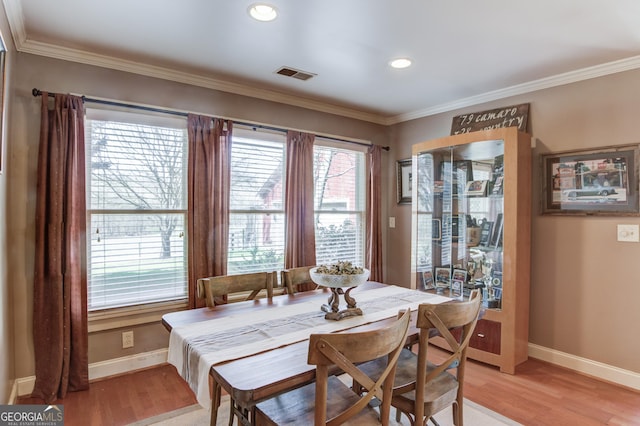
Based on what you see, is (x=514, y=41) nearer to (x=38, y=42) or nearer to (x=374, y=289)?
(x=374, y=289)

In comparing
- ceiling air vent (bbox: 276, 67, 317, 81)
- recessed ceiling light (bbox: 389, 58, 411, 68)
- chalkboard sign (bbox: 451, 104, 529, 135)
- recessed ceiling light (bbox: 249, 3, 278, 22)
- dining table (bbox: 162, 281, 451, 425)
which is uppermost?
ceiling air vent (bbox: 276, 67, 317, 81)

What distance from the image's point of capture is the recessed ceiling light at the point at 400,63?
2699 mm

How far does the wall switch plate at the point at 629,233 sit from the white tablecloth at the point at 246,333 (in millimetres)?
→ 1790

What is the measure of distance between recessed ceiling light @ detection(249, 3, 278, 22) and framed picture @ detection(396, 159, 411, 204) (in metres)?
2.57

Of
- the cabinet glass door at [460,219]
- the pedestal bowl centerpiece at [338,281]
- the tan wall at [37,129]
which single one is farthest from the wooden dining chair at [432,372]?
the tan wall at [37,129]

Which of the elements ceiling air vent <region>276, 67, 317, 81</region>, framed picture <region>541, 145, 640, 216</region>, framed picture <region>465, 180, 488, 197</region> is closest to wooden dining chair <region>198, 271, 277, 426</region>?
ceiling air vent <region>276, 67, 317, 81</region>

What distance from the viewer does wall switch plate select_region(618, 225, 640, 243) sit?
2.65m

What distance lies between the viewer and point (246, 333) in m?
1.69

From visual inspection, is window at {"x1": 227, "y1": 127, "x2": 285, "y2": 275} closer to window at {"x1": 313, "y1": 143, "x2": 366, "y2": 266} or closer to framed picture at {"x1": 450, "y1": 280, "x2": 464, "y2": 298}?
window at {"x1": 313, "y1": 143, "x2": 366, "y2": 266}

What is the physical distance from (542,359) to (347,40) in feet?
10.2

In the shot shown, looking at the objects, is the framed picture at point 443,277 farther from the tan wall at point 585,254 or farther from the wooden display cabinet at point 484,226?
the tan wall at point 585,254

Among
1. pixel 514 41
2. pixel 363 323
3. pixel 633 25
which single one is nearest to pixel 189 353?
pixel 363 323

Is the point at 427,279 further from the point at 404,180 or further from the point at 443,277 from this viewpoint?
the point at 404,180

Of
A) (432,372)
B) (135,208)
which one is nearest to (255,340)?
(432,372)
